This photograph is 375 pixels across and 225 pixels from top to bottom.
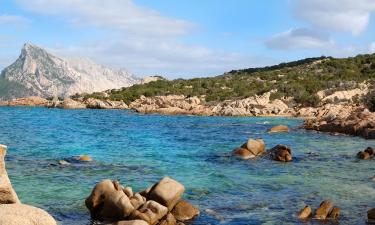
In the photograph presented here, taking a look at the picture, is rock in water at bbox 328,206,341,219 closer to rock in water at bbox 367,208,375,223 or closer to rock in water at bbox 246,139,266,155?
rock in water at bbox 367,208,375,223

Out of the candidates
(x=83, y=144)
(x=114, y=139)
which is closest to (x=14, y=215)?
(x=83, y=144)

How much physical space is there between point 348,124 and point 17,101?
528 ft

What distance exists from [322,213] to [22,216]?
12.9 m

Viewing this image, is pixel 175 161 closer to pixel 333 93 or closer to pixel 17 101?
pixel 333 93

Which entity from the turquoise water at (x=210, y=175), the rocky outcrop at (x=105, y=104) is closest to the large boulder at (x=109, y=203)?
the turquoise water at (x=210, y=175)

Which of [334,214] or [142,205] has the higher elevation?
[142,205]

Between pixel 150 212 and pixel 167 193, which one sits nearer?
pixel 150 212

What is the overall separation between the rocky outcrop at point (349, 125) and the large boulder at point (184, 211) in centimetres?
4051

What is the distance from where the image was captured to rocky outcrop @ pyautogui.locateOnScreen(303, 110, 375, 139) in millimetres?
57166

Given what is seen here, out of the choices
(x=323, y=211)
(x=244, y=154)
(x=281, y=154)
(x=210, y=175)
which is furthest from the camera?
(x=244, y=154)

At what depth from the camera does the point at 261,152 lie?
40.4 meters

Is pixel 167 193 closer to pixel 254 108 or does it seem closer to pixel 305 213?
pixel 305 213

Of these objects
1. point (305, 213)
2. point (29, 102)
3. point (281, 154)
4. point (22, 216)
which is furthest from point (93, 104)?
point (22, 216)

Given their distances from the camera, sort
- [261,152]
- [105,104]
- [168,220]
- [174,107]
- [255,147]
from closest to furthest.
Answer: [168,220], [255,147], [261,152], [174,107], [105,104]
